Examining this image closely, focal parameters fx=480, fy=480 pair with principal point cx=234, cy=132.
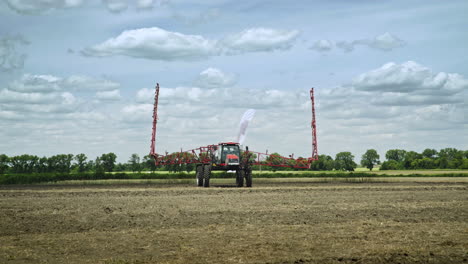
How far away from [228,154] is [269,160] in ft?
63.0

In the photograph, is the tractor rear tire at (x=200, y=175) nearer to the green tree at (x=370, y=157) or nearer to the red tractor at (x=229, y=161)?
the red tractor at (x=229, y=161)

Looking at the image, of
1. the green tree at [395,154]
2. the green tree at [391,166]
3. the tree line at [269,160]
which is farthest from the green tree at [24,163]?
the green tree at [395,154]

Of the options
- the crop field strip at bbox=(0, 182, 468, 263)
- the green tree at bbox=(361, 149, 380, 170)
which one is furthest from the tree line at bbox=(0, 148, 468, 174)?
the crop field strip at bbox=(0, 182, 468, 263)

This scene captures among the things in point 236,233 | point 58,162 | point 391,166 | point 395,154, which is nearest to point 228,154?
point 236,233

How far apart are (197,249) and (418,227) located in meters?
8.32

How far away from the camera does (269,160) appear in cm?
5944

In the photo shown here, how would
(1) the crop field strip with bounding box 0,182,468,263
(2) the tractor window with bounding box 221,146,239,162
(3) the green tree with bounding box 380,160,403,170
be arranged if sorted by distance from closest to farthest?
(1) the crop field strip with bounding box 0,182,468,263 → (2) the tractor window with bounding box 221,146,239,162 → (3) the green tree with bounding box 380,160,403,170

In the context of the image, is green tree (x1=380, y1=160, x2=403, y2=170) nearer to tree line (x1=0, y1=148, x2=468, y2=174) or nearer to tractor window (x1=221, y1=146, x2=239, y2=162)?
tree line (x1=0, y1=148, x2=468, y2=174)

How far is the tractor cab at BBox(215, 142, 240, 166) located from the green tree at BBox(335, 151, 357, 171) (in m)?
80.5

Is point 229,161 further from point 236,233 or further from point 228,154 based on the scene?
point 236,233

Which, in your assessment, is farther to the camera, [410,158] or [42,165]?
[410,158]

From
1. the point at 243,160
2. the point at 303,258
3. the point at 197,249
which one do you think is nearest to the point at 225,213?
the point at 197,249

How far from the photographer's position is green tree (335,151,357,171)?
123438 millimetres

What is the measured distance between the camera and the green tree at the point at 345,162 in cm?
12344
